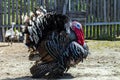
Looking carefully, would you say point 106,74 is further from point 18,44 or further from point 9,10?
point 9,10

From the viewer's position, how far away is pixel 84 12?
14789mm

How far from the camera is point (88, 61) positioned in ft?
30.7

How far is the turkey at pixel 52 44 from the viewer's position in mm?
7160

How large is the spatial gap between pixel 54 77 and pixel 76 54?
1.79 ft

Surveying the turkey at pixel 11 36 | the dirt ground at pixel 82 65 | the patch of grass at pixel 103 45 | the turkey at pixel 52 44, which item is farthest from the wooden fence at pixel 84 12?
the turkey at pixel 52 44

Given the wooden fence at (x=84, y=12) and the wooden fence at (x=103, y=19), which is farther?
the wooden fence at (x=103, y=19)

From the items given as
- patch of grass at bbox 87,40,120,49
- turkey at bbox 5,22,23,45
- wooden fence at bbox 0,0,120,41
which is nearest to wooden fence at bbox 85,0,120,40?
wooden fence at bbox 0,0,120,41

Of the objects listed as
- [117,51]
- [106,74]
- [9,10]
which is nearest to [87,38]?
[9,10]

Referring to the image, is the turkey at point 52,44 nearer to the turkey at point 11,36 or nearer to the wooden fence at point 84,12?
the turkey at point 11,36

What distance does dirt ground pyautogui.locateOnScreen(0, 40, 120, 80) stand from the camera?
7.48 metres

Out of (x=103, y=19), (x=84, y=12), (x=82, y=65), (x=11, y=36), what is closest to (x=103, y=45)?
(x=84, y=12)

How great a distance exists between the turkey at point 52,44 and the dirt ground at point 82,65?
0.28 m

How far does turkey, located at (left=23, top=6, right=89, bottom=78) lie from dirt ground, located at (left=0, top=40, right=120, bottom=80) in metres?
0.28

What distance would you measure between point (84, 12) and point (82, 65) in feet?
20.4
